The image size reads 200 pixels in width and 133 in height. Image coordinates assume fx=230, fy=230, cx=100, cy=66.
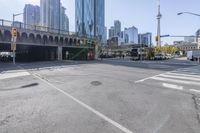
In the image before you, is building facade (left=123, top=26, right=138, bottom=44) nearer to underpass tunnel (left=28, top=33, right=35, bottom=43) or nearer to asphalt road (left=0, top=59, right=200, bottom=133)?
underpass tunnel (left=28, top=33, right=35, bottom=43)

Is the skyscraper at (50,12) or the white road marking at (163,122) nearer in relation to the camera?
the white road marking at (163,122)

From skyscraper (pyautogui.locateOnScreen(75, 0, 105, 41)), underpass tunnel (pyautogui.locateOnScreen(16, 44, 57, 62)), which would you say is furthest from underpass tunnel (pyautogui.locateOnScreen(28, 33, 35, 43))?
skyscraper (pyautogui.locateOnScreen(75, 0, 105, 41))

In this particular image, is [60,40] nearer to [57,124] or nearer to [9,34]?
[9,34]

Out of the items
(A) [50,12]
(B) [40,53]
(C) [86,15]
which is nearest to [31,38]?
(B) [40,53]

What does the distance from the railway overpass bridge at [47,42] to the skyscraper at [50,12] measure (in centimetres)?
2391

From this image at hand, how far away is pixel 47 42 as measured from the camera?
48594 mm

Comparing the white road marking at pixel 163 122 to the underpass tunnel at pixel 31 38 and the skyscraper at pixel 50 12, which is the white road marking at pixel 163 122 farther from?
the skyscraper at pixel 50 12

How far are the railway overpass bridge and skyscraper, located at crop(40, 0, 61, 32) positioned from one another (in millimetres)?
23914

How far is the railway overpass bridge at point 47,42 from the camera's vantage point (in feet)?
135

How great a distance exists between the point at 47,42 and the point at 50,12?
5057 cm

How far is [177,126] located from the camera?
572 cm

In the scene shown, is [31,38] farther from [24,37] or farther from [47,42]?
[47,42]

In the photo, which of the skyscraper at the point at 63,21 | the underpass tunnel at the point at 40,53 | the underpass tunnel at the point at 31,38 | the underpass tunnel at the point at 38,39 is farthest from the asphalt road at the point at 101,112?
the skyscraper at the point at 63,21

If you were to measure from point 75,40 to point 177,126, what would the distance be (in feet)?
176
